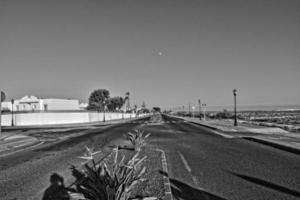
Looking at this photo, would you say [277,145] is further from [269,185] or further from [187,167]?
[269,185]

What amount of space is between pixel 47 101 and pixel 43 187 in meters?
65.7

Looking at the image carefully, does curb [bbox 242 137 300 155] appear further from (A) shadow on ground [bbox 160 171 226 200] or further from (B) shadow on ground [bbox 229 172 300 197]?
(A) shadow on ground [bbox 160 171 226 200]

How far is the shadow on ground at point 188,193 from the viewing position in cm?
486

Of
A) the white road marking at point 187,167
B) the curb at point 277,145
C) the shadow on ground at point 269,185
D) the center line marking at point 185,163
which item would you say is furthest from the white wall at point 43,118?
the shadow on ground at point 269,185

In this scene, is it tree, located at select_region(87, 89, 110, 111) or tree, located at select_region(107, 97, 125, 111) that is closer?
tree, located at select_region(87, 89, 110, 111)

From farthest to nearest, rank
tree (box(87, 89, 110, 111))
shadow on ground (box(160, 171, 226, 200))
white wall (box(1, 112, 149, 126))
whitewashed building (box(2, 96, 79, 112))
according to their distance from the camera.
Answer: tree (box(87, 89, 110, 111))
whitewashed building (box(2, 96, 79, 112))
white wall (box(1, 112, 149, 126))
shadow on ground (box(160, 171, 226, 200))

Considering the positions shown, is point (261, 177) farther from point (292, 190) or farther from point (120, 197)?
point (120, 197)

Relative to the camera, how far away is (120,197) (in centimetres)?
385

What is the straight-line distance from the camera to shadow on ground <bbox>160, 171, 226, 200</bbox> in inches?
191

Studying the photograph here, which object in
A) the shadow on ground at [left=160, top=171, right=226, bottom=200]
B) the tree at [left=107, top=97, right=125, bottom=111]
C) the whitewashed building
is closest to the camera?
the shadow on ground at [left=160, top=171, right=226, bottom=200]

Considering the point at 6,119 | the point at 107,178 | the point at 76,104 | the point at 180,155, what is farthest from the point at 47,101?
the point at 107,178

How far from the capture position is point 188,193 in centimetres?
512

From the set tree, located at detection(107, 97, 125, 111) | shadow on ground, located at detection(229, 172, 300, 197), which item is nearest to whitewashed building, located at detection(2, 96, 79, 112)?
tree, located at detection(107, 97, 125, 111)

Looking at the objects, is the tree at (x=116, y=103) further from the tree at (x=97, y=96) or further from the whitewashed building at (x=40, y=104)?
the whitewashed building at (x=40, y=104)
